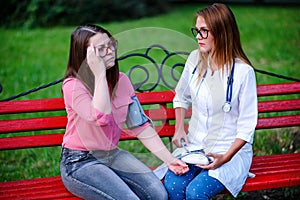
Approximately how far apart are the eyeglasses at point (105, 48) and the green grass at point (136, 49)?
0.07 meters

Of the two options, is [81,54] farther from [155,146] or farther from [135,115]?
[155,146]

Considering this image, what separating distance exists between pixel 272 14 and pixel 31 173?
824cm

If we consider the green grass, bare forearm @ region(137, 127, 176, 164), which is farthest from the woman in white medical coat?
the green grass

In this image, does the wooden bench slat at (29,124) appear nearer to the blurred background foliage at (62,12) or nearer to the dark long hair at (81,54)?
the dark long hair at (81,54)

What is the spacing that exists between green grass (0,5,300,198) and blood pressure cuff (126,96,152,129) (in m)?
0.31

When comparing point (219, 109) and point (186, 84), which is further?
point (186, 84)

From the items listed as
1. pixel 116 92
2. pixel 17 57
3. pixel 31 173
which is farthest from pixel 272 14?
pixel 116 92

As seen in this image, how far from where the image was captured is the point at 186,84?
3.31 meters

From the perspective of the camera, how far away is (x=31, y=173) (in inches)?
175

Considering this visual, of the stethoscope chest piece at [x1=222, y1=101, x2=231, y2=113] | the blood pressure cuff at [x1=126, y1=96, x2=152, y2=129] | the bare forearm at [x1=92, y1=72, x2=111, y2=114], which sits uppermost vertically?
the bare forearm at [x1=92, y1=72, x2=111, y2=114]

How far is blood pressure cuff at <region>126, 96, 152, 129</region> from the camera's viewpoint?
310 centimetres

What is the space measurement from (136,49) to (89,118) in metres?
1.01

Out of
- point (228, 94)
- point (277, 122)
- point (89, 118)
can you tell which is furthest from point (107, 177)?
point (277, 122)

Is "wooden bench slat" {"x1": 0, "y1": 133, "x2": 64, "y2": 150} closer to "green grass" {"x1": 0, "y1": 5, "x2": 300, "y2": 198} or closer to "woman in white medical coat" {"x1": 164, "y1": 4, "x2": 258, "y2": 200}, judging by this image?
"green grass" {"x1": 0, "y1": 5, "x2": 300, "y2": 198}
